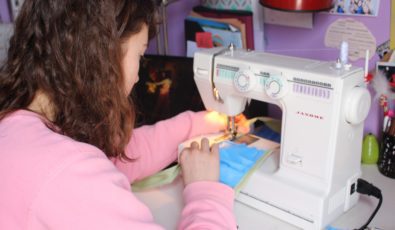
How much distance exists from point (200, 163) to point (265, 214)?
0.19 metres

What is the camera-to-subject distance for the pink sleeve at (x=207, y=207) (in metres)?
0.82

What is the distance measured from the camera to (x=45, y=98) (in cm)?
83

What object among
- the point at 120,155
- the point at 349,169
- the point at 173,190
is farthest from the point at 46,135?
the point at 349,169

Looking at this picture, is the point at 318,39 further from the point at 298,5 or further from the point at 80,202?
the point at 80,202

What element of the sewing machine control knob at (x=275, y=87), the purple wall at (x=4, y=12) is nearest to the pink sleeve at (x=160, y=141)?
the sewing machine control knob at (x=275, y=87)

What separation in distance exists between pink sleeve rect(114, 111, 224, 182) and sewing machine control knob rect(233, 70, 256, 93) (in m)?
0.25

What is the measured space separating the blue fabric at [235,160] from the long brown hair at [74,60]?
0.31 meters

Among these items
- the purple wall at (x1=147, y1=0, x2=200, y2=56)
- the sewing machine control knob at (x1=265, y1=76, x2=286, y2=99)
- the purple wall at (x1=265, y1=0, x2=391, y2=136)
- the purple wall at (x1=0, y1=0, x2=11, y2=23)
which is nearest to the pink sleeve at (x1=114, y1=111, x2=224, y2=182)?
the sewing machine control knob at (x1=265, y1=76, x2=286, y2=99)

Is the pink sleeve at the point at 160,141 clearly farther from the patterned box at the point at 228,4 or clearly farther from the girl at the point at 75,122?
the patterned box at the point at 228,4

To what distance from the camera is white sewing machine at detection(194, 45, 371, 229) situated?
2.89 feet

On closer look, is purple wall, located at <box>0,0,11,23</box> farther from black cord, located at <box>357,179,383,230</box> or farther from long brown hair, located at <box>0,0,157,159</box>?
black cord, located at <box>357,179,383,230</box>

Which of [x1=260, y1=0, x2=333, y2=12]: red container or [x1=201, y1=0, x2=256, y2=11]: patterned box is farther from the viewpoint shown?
[x1=201, y1=0, x2=256, y2=11]: patterned box

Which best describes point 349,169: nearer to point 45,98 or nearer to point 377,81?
point 377,81

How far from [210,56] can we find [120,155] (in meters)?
0.32
